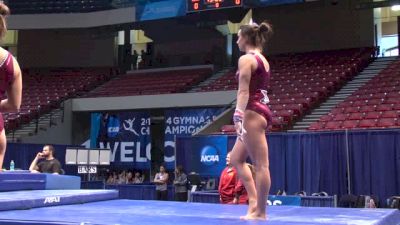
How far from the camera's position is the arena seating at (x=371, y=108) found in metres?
10.9

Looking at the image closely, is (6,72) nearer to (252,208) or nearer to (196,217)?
(196,217)

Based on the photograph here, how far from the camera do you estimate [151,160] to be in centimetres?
1753

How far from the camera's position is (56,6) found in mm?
20484

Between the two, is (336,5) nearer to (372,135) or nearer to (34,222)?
(372,135)

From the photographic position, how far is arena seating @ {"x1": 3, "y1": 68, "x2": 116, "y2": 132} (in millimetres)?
17688

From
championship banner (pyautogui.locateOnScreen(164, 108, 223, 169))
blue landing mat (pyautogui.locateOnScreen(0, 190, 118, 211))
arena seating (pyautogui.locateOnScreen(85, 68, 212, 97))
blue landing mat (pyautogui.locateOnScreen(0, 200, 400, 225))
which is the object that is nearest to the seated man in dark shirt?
blue landing mat (pyautogui.locateOnScreen(0, 190, 118, 211))

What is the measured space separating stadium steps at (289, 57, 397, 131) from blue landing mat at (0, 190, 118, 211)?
7560 millimetres

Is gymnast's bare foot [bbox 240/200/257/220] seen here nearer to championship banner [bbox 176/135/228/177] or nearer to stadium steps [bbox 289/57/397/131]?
championship banner [bbox 176/135/228/177]

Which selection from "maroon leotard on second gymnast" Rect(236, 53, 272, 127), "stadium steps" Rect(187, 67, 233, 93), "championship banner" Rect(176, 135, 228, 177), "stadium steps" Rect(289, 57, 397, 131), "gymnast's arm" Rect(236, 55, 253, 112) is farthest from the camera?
"stadium steps" Rect(187, 67, 233, 93)

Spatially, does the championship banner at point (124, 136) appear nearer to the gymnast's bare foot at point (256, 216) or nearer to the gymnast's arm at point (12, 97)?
the gymnast's bare foot at point (256, 216)

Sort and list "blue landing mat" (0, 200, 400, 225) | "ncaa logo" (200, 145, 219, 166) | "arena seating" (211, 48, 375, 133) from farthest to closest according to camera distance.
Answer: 1. "arena seating" (211, 48, 375, 133)
2. "ncaa logo" (200, 145, 219, 166)
3. "blue landing mat" (0, 200, 400, 225)

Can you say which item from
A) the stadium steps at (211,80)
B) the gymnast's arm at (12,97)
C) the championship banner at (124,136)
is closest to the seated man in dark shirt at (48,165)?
the gymnast's arm at (12,97)

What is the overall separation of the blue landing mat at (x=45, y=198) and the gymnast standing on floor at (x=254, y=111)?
171 centimetres

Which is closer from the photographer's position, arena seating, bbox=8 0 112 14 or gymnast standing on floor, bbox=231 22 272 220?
gymnast standing on floor, bbox=231 22 272 220
